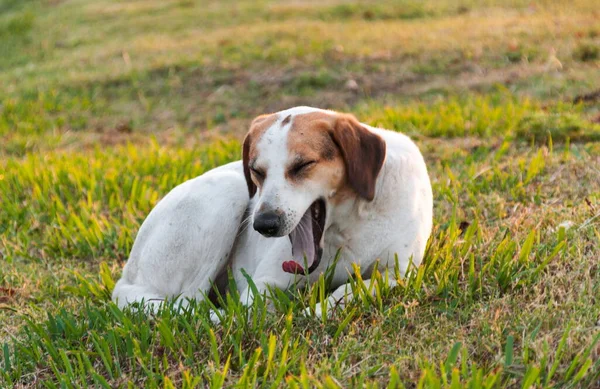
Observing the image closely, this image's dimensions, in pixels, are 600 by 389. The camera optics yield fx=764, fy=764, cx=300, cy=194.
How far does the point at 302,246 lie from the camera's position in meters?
3.65

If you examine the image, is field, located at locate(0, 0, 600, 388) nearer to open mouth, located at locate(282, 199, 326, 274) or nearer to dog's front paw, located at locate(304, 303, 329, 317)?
dog's front paw, located at locate(304, 303, 329, 317)

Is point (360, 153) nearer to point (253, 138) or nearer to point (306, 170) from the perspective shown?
point (306, 170)

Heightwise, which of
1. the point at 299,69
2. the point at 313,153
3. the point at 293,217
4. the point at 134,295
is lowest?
the point at 299,69

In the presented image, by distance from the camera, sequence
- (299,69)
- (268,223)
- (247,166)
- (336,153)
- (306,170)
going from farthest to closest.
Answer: (299,69) < (247,166) < (336,153) < (306,170) < (268,223)

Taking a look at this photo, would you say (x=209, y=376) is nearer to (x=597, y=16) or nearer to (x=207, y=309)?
(x=207, y=309)

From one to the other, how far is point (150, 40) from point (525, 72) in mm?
6670

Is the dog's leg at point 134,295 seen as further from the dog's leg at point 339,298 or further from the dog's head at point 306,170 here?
the dog's leg at point 339,298

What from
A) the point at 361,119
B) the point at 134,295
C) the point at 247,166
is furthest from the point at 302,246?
the point at 361,119

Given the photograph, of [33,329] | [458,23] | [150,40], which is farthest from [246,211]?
[150,40]

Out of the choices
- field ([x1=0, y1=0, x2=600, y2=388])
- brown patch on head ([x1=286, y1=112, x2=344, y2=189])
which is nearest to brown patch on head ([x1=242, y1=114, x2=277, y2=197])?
brown patch on head ([x1=286, y1=112, x2=344, y2=189])

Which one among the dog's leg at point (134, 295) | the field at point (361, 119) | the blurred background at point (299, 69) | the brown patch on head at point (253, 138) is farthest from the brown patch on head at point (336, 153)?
the blurred background at point (299, 69)

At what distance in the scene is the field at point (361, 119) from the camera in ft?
10.3

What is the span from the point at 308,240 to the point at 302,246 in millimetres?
47

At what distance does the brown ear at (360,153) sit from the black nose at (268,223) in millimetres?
443
